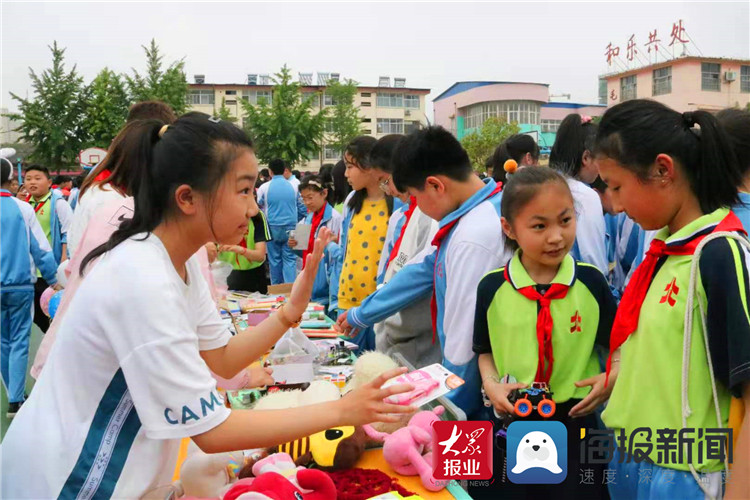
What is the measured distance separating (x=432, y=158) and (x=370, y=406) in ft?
4.67

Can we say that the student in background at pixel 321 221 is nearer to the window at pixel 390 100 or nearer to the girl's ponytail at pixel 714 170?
the girl's ponytail at pixel 714 170

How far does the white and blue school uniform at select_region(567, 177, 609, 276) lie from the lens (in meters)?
2.76

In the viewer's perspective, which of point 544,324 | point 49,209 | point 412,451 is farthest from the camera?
point 49,209

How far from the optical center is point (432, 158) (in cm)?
243

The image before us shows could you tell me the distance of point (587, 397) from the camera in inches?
71.0

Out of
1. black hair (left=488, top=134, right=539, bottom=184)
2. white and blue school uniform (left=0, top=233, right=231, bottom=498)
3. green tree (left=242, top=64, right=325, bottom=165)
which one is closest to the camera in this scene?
white and blue school uniform (left=0, top=233, right=231, bottom=498)

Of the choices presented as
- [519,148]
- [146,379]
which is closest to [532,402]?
[146,379]

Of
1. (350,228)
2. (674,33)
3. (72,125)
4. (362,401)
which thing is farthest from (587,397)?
(674,33)

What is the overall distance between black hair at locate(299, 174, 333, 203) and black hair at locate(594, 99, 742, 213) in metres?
4.43

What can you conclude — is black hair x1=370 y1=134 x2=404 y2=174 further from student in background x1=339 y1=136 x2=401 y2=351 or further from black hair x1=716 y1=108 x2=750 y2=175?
black hair x1=716 y1=108 x2=750 y2=175

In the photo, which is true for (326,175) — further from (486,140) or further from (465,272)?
(486,140)

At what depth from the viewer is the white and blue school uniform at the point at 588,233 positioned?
2.76 m

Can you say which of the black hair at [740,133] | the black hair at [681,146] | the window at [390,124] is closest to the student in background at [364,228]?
the black hair at [740,133]

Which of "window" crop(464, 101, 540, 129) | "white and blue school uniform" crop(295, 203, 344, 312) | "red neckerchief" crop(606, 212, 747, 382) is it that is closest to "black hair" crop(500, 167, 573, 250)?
"red neckerchief" crop(606, 212, 747, 382)
